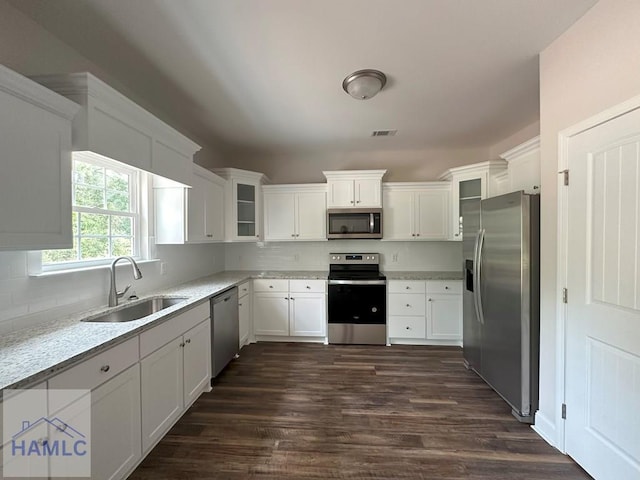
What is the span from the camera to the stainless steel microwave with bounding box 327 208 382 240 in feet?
12.1

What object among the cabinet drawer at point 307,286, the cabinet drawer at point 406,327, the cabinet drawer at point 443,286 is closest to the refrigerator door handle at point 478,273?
the cabinet drawer at point 443,286

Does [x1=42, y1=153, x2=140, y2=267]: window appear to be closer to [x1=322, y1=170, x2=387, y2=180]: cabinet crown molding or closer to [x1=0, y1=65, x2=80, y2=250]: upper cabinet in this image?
[x1=0, y1=65, x2=80, y2=250]: upper cabinet

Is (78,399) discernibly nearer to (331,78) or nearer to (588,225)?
(331,78)

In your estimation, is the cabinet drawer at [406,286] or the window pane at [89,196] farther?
the cabinet drawer at [406,286]

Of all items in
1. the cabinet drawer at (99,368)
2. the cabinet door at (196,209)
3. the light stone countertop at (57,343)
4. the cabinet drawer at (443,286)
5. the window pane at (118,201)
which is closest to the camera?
the light stone countertop at (57,343)

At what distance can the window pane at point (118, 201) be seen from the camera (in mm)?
2215

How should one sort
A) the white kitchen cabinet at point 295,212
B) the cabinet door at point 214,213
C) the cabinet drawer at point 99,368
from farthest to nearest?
the white kitchen cabinet at point 295,212
the cabinet door at point 214,213
the cabinet drawer at point 99,368

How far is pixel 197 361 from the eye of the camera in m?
2.25

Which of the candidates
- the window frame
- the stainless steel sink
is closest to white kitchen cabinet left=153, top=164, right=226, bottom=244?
the window frame

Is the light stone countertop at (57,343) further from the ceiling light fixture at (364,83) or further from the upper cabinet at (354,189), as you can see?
the upper cabinet at (354,189)

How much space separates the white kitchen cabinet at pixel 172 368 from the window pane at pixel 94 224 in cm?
93

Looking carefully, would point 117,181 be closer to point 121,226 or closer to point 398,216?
point 121,226

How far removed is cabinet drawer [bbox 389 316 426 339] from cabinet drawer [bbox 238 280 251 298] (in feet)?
6.16

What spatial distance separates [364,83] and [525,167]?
1.65m
